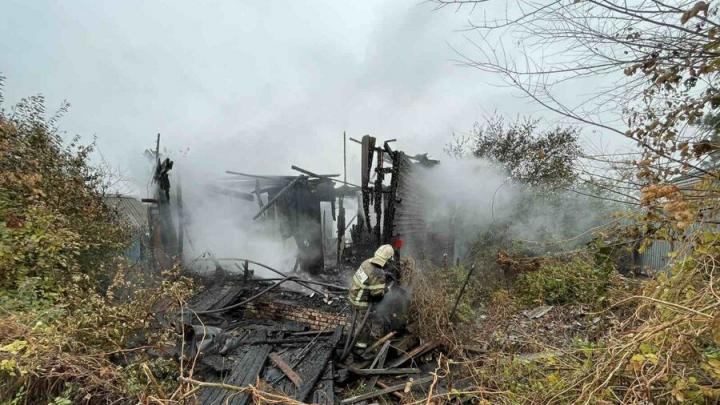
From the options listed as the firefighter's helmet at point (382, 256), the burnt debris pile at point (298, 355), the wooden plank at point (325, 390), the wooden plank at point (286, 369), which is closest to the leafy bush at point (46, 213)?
the burnt debris pile at point (298, 355)

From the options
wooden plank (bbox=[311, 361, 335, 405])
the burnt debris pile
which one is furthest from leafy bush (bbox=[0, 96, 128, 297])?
wooden plank (bbox=[311, 361, 335, 405])

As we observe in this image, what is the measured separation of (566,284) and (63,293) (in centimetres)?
934

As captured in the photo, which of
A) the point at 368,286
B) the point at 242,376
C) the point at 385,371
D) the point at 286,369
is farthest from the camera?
the point at 368,286

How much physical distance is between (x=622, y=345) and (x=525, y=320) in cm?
568

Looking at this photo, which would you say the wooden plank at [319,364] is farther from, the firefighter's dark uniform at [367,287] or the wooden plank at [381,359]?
the wooden plank at [381,359]

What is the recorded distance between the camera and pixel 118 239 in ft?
20.1

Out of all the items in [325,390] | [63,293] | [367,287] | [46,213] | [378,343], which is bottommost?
[325,390]

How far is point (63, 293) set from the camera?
4.30m

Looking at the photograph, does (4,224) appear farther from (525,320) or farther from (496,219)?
(496,219)

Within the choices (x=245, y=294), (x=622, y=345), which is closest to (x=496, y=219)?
(x=245, y=294)

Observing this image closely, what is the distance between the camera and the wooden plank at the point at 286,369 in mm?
5074

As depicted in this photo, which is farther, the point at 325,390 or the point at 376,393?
the point at 325,390

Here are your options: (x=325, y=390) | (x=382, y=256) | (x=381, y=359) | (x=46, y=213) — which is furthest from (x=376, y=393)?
(x=46, y=213)

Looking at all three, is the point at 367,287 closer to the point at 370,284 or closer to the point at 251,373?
the point at 370,284
